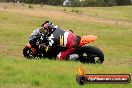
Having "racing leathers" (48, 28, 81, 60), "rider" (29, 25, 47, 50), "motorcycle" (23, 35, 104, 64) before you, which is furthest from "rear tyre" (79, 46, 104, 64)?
"rider" (29, 25, 47, 50)

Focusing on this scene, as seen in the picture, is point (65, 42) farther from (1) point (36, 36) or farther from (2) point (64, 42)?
(1) point (36, 36)

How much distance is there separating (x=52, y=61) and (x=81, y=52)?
2268mm

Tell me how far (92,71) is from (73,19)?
93.4 ft

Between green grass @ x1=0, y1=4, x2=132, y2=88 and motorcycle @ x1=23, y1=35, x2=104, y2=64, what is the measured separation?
1.64ft

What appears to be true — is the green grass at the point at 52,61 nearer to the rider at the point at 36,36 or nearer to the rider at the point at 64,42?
the rider at the point at 36,36

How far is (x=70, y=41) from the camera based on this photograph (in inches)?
595

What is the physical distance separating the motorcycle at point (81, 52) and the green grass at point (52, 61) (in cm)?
50

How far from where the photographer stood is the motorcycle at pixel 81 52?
14914 mm

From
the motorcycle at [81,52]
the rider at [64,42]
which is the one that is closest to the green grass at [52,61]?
the motorcycle at [81,52]

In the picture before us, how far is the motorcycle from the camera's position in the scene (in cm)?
1491

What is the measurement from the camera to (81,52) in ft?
49.8

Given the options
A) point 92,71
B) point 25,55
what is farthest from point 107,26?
point 92,71

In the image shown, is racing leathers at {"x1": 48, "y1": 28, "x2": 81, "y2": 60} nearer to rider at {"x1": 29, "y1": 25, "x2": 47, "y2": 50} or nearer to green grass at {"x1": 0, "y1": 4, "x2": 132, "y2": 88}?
rider at {"x1": 29, "y1": 25, "x2": 47, "y2": 50}

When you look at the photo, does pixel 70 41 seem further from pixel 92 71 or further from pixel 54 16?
pixel 54 16
